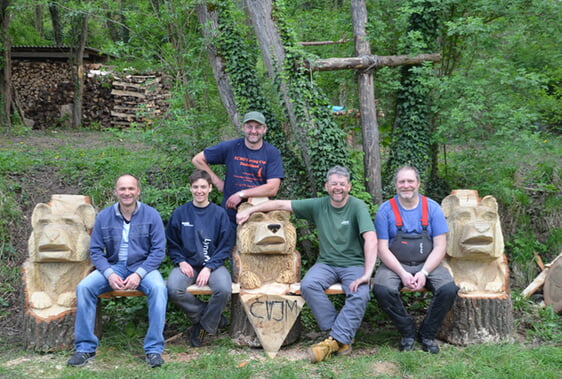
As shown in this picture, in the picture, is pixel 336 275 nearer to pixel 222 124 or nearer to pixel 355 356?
pixel 355 356

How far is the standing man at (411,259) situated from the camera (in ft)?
13.7

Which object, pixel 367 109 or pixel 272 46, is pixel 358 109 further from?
pixel 272 46

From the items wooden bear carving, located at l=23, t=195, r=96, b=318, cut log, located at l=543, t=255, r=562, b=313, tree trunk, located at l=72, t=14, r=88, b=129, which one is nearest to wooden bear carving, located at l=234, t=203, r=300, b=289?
wooden bear carving, located at l=23, t=195, r=96, b=318

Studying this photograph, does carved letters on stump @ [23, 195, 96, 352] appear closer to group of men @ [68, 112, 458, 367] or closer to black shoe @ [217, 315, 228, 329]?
group of men @ [68, 112, 458, 367]

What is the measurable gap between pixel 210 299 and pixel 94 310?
3.04 feet

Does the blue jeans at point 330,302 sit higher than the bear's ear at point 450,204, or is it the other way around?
the bear's ear at point 450,204

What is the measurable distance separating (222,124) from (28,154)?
3.37 m

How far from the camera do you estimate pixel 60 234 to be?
4.21 meters

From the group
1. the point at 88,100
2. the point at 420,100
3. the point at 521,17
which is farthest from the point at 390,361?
the point at 88,100

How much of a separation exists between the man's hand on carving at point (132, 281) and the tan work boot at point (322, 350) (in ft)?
4.86

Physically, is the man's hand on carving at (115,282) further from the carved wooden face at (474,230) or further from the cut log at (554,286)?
the cut log at (554,286)

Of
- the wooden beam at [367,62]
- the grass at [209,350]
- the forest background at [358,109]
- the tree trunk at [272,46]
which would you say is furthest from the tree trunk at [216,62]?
the wooden beam at [367,62]

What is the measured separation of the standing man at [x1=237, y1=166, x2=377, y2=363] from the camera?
4.09 meters

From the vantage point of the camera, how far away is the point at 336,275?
14.4 ft
